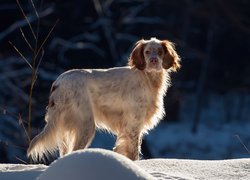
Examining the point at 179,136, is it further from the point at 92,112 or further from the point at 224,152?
the point at 92,112

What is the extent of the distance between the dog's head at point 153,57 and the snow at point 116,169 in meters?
1.88

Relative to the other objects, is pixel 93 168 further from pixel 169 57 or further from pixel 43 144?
pixel 169 57

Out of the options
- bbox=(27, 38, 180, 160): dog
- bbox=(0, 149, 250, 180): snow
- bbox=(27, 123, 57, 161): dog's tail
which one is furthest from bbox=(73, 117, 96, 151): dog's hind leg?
bbox=(0, 149, 250, 180): snow

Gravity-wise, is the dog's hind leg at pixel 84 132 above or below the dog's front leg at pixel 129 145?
above

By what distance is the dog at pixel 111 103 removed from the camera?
6.86m

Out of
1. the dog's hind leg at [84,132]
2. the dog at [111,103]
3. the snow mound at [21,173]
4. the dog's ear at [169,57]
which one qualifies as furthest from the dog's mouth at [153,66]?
the snow mound at [21,173]

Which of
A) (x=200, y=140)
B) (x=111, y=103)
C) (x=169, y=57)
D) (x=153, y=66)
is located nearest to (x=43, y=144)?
(x=111, y=103)

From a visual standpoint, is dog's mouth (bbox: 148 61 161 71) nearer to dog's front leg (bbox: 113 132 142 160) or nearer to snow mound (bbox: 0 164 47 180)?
dog's front leg (bbox: 113 132 142 160)

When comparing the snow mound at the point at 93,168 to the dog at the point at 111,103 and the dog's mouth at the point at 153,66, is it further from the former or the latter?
the dog's mouth at the point at 153,66

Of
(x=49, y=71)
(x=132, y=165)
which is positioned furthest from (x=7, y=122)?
(x=132, y=165)

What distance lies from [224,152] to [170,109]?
3959mm

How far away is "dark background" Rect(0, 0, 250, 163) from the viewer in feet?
56.6

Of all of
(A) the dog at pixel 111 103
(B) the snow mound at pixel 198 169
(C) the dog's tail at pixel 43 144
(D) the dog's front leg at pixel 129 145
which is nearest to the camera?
(B) the snow mound at pixel 198 169

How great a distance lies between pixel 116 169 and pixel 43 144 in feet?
9.72
